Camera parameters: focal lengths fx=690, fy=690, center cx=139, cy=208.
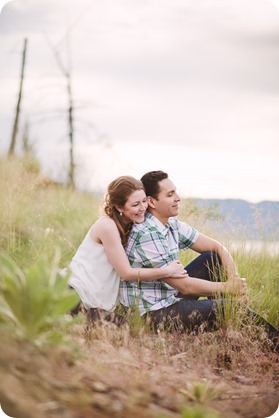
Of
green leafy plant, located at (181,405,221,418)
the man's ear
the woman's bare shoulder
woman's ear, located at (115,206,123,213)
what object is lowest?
green leafy plant, located at (181,405,221,418)

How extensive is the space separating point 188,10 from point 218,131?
544 millimetres

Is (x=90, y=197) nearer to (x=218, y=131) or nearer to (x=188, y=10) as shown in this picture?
(x=218, y=131)

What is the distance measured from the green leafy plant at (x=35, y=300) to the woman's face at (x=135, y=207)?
963mm

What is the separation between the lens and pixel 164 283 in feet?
10.7

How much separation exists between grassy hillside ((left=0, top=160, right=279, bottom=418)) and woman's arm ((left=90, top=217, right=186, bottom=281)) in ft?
0.74

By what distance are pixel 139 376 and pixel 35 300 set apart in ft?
1.58

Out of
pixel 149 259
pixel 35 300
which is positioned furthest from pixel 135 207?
pixel 35 300

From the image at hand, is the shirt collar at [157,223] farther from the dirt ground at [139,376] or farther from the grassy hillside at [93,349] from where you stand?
the dirt ground at [139,376]

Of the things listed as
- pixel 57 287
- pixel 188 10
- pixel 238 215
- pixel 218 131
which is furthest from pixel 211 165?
pixel 57 287

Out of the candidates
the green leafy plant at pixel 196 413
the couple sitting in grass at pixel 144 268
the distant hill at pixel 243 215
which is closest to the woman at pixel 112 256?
the couple sitting in grass at pixel 144 268

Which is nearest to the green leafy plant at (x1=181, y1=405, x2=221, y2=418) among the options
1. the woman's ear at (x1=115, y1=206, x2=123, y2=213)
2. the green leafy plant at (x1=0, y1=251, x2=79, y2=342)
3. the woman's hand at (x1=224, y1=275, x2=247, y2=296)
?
the green leafy plant at (x1=0, y1=251, x2=79, y2=342)

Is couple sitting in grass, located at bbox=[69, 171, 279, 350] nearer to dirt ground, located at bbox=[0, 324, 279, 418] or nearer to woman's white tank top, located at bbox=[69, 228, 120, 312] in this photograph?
woman's white tank top, located at bbox=[69, 228, 120, 312]

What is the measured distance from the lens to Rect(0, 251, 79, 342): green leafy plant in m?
2.14

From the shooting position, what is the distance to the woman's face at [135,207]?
10.2ft
